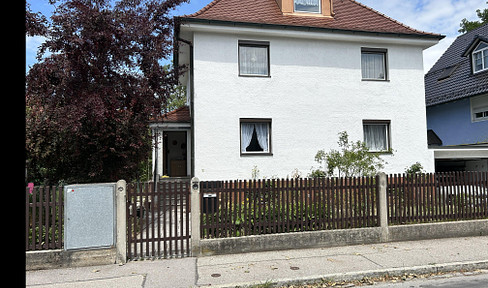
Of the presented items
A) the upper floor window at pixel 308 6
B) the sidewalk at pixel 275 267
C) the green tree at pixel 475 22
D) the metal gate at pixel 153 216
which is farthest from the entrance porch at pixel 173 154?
the green tree at pixel 475 22

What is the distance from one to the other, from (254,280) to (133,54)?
7.02 meters

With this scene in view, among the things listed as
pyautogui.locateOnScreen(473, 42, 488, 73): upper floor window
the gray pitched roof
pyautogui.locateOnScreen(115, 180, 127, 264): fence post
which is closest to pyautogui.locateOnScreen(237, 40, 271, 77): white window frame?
pyautogui.locateOnScreen(115, 180, 127, 264): fence post

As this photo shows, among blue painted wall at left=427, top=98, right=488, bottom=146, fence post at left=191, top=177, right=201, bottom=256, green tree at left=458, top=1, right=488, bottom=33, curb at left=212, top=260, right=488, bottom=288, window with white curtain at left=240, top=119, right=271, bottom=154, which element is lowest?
curb at left=212, top=260, right=488, bottom=288

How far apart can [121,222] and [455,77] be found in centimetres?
1962

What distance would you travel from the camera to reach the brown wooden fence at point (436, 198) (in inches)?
295

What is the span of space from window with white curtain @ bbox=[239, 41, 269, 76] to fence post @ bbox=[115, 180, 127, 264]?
680 cm

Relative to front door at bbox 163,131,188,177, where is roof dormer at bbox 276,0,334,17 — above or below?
above

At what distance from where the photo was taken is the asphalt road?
5016 mm

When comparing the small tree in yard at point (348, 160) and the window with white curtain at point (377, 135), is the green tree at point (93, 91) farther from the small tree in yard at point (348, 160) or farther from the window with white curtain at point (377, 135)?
the window with white curtain at point (377, 135)

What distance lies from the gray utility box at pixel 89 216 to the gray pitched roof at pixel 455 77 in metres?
16.9

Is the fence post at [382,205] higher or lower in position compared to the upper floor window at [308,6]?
lower

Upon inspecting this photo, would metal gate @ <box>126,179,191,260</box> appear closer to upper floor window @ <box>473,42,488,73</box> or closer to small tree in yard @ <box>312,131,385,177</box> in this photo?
small tree in yard @ <box>312,131,385,177</box>

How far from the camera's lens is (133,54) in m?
9.11
